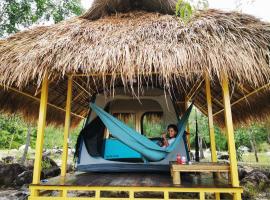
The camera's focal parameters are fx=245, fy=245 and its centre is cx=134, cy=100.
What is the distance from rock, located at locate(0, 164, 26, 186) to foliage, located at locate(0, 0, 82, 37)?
10.1 feet

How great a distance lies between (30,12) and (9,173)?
3873 millimetres

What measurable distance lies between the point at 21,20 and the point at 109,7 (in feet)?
10.9

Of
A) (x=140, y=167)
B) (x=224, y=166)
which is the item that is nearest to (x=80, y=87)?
(x=140, y=167)

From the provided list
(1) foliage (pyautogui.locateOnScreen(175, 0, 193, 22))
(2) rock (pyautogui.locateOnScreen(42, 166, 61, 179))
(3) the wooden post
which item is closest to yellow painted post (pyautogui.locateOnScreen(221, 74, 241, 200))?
(3) the wooden post

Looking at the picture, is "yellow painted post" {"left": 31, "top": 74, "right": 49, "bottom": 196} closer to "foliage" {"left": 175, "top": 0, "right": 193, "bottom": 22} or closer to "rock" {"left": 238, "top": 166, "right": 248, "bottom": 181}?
"foliage" {"left": 175, "top": 0, "right": 193, "bottom": 22}

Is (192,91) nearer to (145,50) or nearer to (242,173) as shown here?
(145,50)

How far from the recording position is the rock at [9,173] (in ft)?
16.2

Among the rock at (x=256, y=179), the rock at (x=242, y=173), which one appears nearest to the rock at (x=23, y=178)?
the rock at (x=256, y=179)

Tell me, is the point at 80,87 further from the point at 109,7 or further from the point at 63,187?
the point at 63,187

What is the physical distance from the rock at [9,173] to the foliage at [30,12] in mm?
3090

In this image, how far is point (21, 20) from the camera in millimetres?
5996

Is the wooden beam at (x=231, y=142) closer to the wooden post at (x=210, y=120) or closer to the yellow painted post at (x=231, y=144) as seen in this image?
the yellow painted post at (x=231, y=144)

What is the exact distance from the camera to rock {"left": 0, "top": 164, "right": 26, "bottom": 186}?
4938mm

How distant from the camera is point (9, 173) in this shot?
5.07 metres
